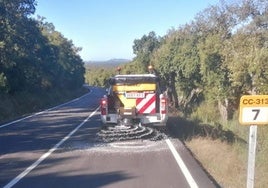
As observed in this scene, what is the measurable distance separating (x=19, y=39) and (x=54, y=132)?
1952cm

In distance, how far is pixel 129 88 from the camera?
15.1 meters

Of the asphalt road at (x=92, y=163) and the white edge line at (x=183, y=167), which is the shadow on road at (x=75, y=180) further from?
the white edge line at (x=183, y=167)

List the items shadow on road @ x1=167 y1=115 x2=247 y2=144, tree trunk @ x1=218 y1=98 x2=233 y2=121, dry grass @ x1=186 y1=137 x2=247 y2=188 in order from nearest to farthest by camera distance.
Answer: dry grass @ x1=186 y1=137 x2=247 y2=188, shadow on road @ x1=167 y1=115 x2=247 y2=144, tree trunk @ x1=218 y1=98 x2=233 y2=121

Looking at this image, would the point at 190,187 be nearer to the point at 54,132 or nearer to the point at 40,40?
the point at 54,132

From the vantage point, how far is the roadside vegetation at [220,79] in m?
12.3

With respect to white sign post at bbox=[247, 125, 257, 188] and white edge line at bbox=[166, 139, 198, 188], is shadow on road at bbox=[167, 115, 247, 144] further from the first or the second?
white sign post at bbox=[247, 125, 257, 188]

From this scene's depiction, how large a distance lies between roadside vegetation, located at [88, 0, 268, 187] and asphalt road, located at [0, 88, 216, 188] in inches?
25.5

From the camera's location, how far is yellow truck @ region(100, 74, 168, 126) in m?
14.7

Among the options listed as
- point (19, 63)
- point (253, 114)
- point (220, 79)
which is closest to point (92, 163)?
point (253, 114)

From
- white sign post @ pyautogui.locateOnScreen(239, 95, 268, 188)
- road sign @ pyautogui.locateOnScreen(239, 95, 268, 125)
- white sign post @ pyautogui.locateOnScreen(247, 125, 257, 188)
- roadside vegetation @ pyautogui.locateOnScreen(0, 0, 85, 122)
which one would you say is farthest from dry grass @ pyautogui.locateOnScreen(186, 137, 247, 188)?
roadside vegetation @ pyautogui.locateOnScreen(0, 0, 85, 122)

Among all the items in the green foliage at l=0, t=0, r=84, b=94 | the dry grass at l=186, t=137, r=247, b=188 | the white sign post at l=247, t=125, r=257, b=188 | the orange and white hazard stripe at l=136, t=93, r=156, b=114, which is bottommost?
the dry grass at l=186, t=137, r=247, b=188

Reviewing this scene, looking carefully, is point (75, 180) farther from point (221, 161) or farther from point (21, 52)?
point (21, 52)

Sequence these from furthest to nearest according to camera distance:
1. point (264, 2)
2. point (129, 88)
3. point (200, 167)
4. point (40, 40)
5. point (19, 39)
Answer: point (40, 40), point (19, 39), point (264, 2), point (129, 88), point (200, 167)

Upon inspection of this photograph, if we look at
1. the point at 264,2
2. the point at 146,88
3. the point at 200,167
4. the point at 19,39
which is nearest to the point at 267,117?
the point at 200,167
